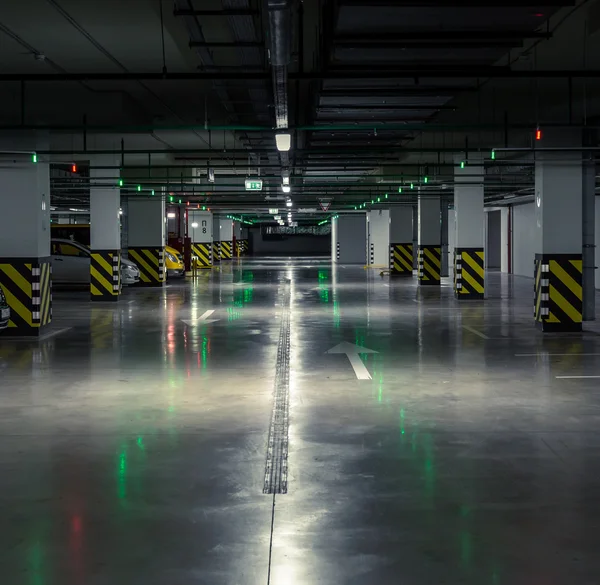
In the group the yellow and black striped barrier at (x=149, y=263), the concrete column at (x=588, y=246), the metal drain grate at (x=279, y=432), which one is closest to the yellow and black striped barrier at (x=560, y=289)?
the concrete column at (x=588, y=246)

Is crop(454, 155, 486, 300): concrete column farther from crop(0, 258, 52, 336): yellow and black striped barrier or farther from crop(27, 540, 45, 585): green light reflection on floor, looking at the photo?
crop(27, 540, 45, 585): green light reflection on floor

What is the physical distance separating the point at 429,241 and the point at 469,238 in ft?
26.1

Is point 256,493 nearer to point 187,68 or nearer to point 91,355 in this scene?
point 91,355

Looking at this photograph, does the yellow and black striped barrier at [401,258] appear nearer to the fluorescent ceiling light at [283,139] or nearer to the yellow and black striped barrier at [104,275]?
the yellow and black striped barrier at [104,275]

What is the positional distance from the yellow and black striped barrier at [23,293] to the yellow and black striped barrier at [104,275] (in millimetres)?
8524

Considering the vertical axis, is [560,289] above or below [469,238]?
below

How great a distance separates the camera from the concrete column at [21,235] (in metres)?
15.4

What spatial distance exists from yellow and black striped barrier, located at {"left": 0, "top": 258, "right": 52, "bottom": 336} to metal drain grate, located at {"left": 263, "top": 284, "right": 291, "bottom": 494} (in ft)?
15.8

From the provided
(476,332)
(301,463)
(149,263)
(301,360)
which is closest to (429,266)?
(149,263)

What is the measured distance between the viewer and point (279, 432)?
7734 mm

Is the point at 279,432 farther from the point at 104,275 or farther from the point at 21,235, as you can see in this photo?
the point at 104,275

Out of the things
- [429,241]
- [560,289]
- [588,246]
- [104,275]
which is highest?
[429,241]

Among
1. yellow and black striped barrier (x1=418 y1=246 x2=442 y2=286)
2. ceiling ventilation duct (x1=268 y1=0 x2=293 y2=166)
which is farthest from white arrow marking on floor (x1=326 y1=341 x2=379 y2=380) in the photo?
yellow and black striped barrier (x1=418 y1=246 x2=442 y2=286)

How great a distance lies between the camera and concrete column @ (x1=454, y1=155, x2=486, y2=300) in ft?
79.4
